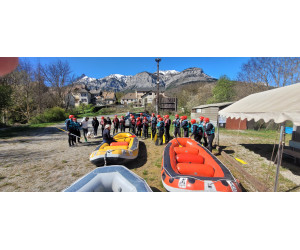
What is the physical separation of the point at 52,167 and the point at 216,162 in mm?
5498

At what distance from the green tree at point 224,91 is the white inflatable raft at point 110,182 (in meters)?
21.9

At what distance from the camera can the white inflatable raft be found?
244 cm

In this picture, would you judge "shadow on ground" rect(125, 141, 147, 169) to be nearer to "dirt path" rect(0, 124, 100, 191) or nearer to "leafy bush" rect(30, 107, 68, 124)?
"dirt path" rect(0, 124, 100, 191)

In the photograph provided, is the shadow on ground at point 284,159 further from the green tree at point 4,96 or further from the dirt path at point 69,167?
the green tree at point 4,96

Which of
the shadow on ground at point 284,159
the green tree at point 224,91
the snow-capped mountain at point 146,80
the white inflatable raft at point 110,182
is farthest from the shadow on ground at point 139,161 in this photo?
the snow-capped mountain at point 146,80

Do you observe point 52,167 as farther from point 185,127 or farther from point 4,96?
point 4,96

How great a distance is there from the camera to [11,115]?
48.6 ft

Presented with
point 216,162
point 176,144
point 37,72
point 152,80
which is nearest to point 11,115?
point 37,72

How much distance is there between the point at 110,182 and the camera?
9.34 feet

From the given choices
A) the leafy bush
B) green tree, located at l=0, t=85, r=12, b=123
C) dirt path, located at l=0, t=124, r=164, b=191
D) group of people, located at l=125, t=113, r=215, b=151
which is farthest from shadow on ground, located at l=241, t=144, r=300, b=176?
the leafy bush

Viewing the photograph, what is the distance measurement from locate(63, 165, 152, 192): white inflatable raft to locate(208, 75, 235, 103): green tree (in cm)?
2190

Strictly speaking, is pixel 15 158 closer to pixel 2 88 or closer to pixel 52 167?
pixel 52 167

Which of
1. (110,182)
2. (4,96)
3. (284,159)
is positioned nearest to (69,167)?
(110,182)

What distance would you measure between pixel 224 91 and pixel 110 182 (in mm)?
23489
